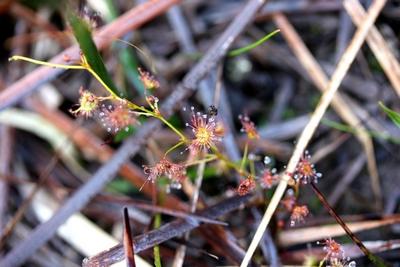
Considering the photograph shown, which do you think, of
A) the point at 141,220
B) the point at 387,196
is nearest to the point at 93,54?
the point at 141,220

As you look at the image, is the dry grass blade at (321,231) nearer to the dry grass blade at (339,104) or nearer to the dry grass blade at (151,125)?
the dry grass blade at (339,104)

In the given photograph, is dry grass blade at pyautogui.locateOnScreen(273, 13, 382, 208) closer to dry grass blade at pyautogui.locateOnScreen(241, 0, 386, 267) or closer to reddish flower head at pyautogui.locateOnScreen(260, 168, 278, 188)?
dry grass blade at pyautogui.locateOnScreen(241, 0, 386, 267)

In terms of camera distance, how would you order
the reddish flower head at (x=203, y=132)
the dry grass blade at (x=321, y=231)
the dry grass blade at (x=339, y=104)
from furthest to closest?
the dry grass blade at (x=339, y=104) < the dry grass blade at (x=321, y=231) < the reddish flower head at (x=203, y=132)

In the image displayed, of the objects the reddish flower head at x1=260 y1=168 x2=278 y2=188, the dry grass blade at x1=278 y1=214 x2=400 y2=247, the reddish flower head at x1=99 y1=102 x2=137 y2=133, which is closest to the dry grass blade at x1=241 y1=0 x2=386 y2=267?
the reddish flower head at x1=260 y1=168 x2=278 y2=188

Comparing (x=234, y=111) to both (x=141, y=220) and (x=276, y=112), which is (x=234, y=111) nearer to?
(x=276, y=112)

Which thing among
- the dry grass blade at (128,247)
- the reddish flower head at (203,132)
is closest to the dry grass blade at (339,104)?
the reddish flower head at (203,132)

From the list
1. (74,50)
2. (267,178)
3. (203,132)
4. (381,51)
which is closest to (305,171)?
(267,178)
